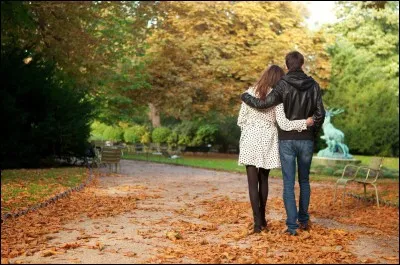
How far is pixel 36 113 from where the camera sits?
20109 mm

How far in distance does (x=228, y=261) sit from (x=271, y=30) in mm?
32193

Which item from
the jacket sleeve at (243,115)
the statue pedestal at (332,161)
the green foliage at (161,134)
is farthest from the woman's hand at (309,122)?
the green foliage at (161,134)

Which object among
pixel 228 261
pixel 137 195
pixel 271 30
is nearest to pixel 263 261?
pixel 228 261

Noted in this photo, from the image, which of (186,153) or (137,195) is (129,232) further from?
(186,153)

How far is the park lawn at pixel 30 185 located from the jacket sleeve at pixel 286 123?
4539mm

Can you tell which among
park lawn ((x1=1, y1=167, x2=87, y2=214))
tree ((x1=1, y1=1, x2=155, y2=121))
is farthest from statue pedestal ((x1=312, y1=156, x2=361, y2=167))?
park lawn ((x1=1, y1=167, x2=87, y2=214))

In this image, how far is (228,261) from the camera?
18.9ft

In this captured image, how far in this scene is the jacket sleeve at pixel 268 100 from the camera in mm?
7383

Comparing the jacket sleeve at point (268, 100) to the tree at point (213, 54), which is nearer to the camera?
the jacket sleeve at point (268, 100)

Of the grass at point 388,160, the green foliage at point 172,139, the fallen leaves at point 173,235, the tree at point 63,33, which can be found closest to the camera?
the fallen leaves at point 173,235

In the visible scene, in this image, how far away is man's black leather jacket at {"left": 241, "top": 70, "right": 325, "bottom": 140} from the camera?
24.2 ft

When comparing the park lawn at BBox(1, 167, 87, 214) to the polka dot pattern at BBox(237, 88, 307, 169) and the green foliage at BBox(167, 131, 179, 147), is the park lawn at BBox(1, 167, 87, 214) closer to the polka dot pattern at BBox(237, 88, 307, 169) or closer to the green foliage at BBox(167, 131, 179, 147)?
the polka dot pattern at BBox(237, 88, 307, 169)

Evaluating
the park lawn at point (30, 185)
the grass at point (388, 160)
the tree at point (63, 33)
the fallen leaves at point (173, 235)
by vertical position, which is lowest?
the fallen leaves at point (173, 235)

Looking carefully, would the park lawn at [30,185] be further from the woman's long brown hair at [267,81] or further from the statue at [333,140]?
the statue at [333,140]
